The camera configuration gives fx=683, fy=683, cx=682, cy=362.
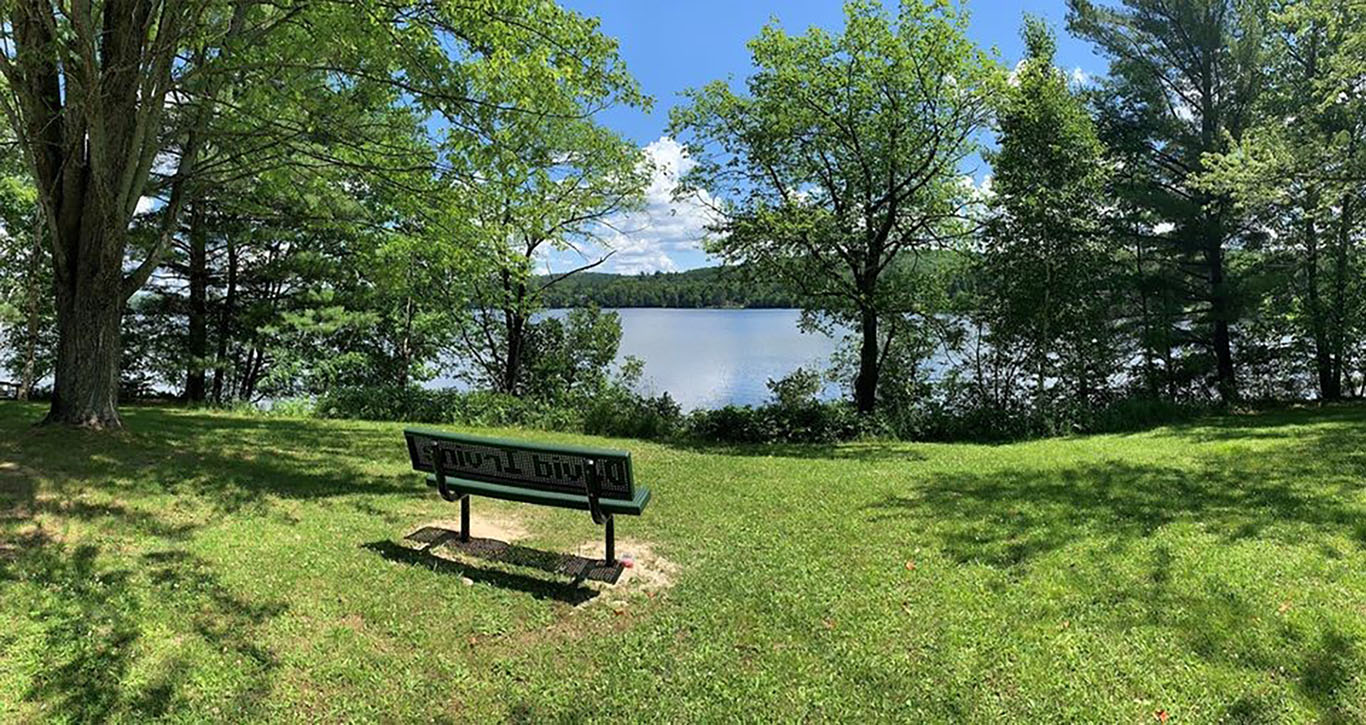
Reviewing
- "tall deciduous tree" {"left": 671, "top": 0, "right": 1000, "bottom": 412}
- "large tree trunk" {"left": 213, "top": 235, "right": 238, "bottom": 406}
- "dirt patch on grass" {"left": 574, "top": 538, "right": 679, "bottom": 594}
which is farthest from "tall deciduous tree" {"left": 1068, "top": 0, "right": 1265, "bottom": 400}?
"large tree trunk" {"left": 213, "top": 235, "right": 238, "bottom": 406}

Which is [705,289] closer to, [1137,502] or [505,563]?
[1137,502]

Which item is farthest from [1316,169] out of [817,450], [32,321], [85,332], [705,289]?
[32,321]

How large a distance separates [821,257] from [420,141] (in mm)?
7371

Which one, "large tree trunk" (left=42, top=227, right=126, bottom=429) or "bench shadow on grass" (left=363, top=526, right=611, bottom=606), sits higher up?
"large tree trunk" (left=42, top=227, right=126, bottom=429)

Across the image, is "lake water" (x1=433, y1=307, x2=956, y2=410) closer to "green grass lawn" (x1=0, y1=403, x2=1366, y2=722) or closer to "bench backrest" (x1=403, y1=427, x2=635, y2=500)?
"green grass lawn" (x1=0, y1=403, x2=1366, y2=722)

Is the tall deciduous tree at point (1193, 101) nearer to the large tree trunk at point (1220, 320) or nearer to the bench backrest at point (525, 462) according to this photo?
the large tree trunk at point (1220, 320)

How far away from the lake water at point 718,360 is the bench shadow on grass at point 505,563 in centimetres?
896

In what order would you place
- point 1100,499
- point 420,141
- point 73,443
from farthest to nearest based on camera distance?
point 420,141 → point 73,443 → point 1100,499

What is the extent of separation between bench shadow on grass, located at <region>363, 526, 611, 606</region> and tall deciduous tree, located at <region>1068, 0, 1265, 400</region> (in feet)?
55.2

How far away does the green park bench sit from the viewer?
4152mm

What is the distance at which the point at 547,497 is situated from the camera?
434cm

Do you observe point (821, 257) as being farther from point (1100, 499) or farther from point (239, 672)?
point (239, 672)

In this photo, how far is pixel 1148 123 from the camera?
1655 centimetres

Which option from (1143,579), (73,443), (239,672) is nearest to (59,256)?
(73,443)
